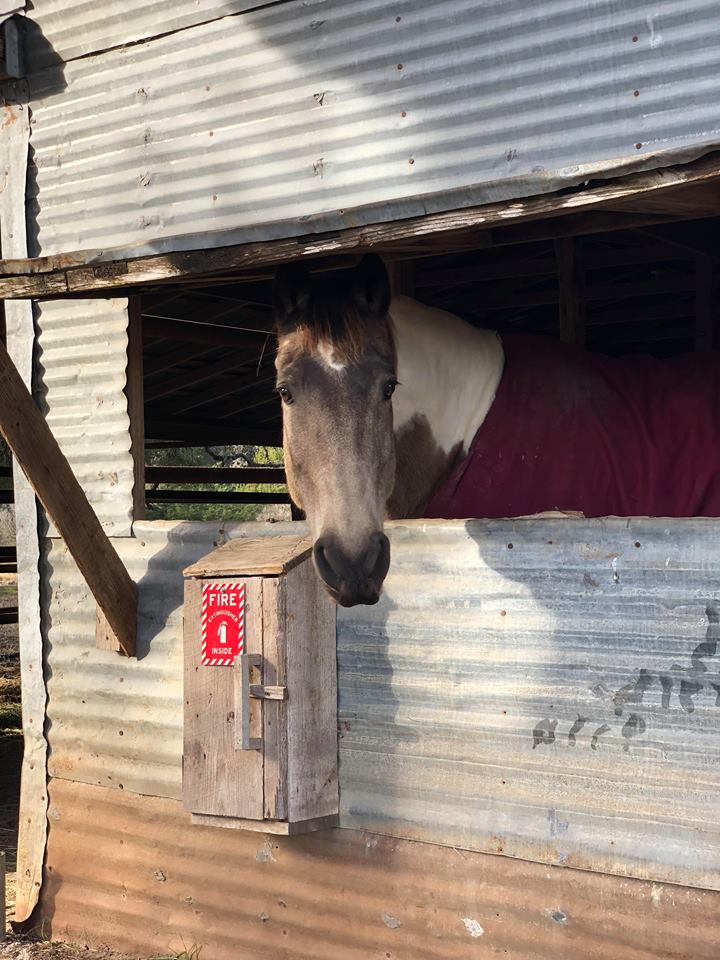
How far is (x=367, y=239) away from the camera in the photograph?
119 inches

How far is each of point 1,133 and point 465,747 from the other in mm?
3409

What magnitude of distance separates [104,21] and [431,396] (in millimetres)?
2186

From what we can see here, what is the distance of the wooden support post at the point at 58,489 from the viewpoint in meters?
4.16

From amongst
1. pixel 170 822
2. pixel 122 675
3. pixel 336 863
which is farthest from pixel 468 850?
pixel 122 675

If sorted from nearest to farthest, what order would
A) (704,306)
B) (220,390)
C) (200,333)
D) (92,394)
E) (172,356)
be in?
(92,394), (704,306), (200,333), (172,356), (220,390)

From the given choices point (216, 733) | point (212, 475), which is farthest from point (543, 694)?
point (212, 475)

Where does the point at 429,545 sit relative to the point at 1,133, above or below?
below

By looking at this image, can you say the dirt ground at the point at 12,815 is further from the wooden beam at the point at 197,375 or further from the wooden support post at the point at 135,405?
the wooden beam at the point at 197,375

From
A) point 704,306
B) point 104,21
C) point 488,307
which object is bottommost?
point 704,306

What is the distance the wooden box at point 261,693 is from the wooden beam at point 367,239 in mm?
1054

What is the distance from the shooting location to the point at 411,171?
3.96 metres

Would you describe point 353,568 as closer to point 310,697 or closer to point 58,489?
point 310,697

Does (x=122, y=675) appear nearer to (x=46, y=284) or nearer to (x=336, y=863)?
(x=336, y=863)

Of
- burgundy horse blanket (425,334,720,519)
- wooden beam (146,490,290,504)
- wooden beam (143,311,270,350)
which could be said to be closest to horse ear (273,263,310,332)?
burgundy horse blanket (425,334,720,519)
